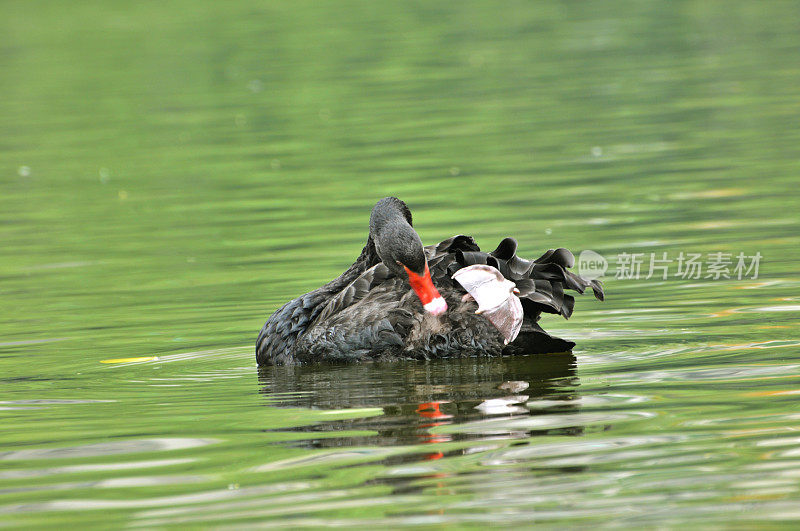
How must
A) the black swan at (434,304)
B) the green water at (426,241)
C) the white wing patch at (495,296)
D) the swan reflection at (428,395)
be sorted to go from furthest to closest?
the black swan at (434,304), the white wing patch at (495,296), the swan reflection at (428,395), the green water at (426,241)

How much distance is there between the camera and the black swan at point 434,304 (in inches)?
309

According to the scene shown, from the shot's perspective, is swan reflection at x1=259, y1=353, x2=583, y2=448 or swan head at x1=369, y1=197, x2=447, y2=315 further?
swan head at x1=369, y1=197, x2=447, y2=315

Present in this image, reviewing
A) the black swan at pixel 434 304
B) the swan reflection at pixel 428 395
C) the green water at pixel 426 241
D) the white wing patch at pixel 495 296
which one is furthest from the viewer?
the black swan at pixel 434 304

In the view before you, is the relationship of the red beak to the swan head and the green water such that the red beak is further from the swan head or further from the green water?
the green water

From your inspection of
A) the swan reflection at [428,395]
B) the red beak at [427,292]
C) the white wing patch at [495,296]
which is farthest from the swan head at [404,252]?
the swan reflection at [428,395]

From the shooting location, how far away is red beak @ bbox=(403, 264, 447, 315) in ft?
25.8

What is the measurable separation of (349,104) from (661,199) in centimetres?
1180

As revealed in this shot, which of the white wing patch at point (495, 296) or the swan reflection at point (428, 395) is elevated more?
the white wing patch at point (495, 296)

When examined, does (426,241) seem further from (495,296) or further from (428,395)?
(428,395)

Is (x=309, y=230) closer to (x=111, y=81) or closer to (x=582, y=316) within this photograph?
(x=582, y=316)

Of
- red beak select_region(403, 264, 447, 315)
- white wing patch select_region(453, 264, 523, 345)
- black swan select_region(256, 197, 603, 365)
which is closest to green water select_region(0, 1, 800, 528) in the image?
black swan select_region(256, 197, 603, 365)

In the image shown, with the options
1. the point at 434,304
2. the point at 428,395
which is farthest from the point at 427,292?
the point at 428,395

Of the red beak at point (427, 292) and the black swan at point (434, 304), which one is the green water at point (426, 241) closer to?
the black swan at point (434, 304)

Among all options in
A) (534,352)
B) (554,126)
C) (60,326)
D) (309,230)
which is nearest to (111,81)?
(554,126)
